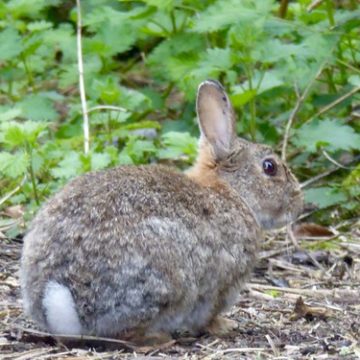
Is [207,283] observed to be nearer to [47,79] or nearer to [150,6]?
[150,6]

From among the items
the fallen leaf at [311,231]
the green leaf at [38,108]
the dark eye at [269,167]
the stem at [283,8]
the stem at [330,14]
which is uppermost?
the stem at [330,14]

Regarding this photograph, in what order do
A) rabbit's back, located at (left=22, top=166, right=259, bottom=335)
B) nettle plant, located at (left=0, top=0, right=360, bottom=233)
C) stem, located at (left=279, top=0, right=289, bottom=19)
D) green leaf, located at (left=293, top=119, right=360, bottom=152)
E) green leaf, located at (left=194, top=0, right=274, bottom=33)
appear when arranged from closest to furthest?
rabbit's back, located at (left=22, top=166, right=259, bottom=335) < green leaf, located at (left=194, top=0, right=274, bottom=33) < nettle plant, located at (left=0, top=0, right=360, bottom=233) < green leaf, located at (left=293, top=119, right=360, bottom=152) < stem, located at (left=279, top=0, right=289, bottom=19)

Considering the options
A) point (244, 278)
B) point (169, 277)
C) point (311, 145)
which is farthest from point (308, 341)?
point (311, 145)

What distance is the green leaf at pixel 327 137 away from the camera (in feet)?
26.7

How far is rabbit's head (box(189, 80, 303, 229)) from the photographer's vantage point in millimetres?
6625

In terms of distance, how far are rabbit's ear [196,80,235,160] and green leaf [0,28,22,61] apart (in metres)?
2.60

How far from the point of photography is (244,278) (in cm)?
613

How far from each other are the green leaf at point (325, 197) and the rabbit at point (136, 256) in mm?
2153

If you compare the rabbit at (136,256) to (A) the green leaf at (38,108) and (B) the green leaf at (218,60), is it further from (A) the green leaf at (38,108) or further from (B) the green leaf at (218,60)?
(A) the green leaf at (38,108)

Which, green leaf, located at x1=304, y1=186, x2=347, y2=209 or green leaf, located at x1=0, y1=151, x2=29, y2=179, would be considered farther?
green leaf, located at x1=304, y1=186, x2=347, y2=209

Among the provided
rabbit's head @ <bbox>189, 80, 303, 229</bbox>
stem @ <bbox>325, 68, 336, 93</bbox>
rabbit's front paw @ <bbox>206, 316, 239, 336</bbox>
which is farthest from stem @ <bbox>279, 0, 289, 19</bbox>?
rabbit's front paw @ <bbox>206, 316, 239, 336</bbox>

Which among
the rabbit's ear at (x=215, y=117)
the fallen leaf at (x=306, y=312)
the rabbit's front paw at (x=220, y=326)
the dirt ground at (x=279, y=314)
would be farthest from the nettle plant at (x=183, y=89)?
the rabbit's front paw at (x=220, y=326)

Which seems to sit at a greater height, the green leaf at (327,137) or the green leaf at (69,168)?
the green leaf at (69,168)

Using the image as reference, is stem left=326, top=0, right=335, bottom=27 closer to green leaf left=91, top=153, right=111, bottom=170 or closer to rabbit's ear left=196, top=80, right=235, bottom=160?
green leaf left=91, top=153, right=111, bottom=170
